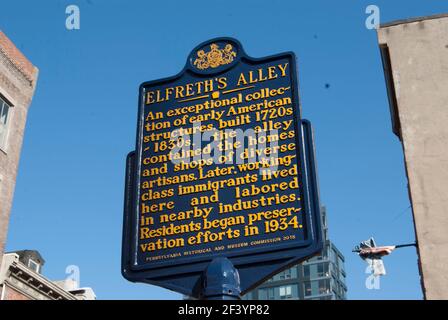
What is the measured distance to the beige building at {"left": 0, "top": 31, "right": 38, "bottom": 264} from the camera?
2422 cm

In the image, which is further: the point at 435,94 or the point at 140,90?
the point at 435,94

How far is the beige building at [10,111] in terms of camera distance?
24.2m

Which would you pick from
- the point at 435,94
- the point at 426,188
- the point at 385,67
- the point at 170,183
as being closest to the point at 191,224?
the point at 170,183

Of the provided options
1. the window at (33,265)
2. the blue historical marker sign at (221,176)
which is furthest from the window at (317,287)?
the blue historical marker sign at (221,176)

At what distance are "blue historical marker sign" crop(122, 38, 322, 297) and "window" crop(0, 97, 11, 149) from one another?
17.3m

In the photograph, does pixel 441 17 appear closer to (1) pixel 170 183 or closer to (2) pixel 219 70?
(2) pixel 219 70

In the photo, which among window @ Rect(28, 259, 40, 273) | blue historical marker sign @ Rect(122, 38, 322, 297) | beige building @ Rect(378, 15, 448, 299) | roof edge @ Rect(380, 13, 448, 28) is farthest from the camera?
window @ Rect(28, 259, 40, 273)

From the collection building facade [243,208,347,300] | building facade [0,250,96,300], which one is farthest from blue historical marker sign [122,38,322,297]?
building facade [243,208,347,300]

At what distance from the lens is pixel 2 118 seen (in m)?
25.1

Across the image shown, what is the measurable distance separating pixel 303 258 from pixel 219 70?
10.5 ft

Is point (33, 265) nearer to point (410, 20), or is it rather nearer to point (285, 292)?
point (410, 20)

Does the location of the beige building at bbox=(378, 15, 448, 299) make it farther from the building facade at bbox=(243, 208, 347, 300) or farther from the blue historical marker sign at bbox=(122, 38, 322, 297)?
the building facade at bbox=(243, 208, 347, 300)

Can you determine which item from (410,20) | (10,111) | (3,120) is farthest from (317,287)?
(410,20)
